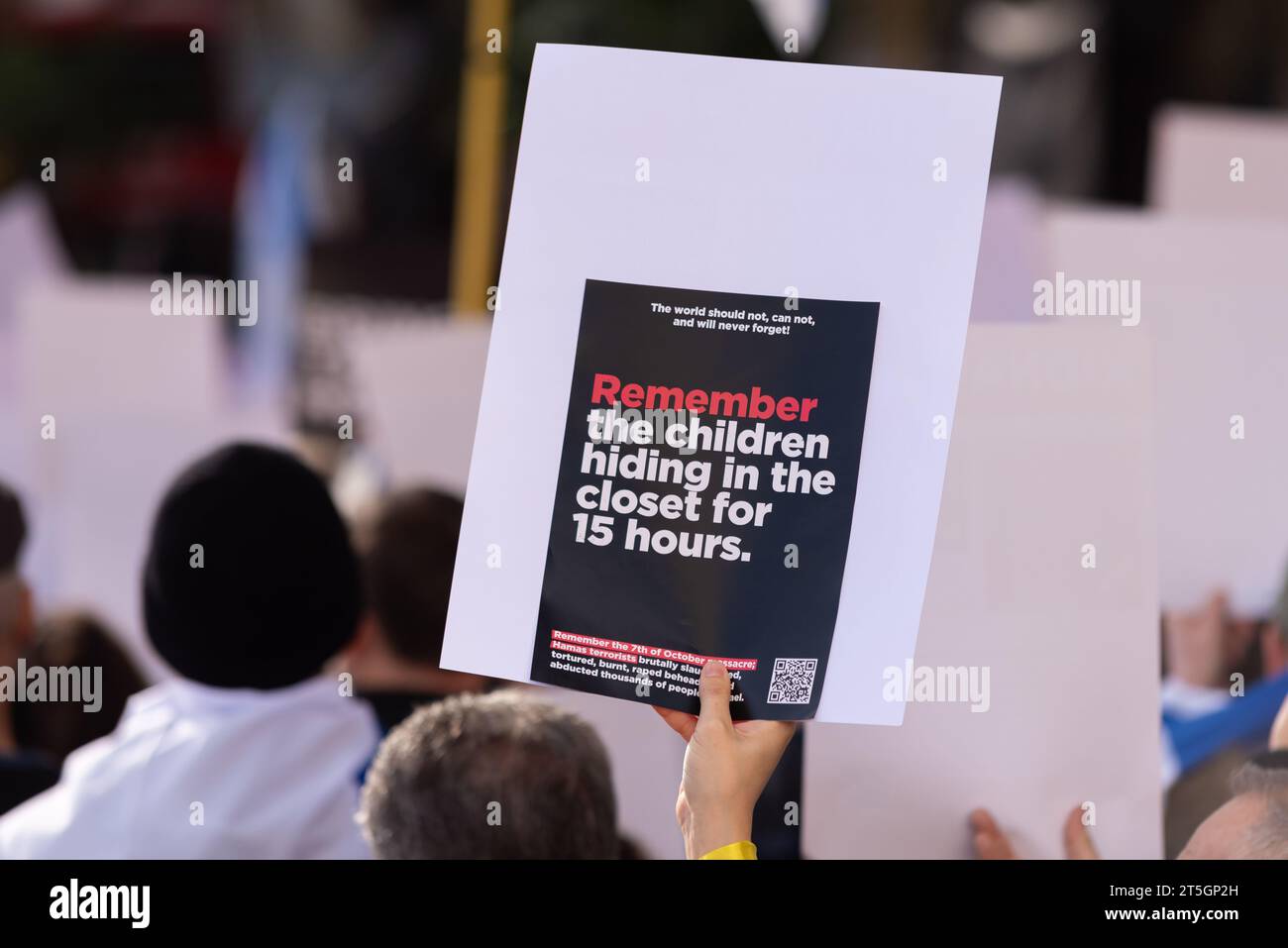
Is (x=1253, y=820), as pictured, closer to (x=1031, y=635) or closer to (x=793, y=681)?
(x=1031, y=635)

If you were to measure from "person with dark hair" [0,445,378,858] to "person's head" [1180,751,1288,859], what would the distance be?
1014 millimetres

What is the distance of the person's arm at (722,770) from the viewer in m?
1.27

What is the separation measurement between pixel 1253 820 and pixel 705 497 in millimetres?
701

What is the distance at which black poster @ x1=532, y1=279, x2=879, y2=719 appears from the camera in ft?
4.16

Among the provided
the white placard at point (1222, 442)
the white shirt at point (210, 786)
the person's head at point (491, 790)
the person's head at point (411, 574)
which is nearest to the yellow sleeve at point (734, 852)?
the person's head at point (491, 790)

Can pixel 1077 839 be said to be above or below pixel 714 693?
below

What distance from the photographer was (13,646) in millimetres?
2193

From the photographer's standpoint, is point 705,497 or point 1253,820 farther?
point 1253,820

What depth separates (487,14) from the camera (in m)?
4.02
